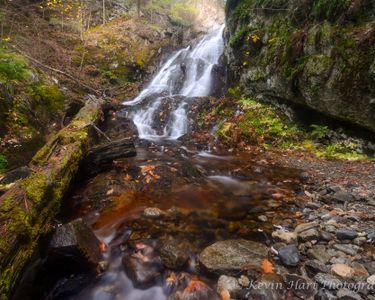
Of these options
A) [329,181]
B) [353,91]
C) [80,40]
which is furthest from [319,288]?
[80,40]

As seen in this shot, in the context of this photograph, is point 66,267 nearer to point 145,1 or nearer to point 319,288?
point 319,288

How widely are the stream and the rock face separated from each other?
2.43 metres

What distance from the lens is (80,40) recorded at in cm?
1509

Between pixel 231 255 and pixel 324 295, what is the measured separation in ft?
3.51

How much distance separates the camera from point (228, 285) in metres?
2.81

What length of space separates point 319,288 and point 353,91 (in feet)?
18.7

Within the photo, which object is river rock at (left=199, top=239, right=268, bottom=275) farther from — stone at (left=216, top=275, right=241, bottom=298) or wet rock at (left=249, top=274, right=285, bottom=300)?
wet rock at (left=249, top=274, right=285, bottom=300)

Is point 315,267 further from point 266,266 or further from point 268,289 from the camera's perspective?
point 268,289

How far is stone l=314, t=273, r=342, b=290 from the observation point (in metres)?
2.57

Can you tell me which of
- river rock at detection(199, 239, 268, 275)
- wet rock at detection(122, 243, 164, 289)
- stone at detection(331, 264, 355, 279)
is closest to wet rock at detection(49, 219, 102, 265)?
wet rock at detection(122, 243, 164, 289)

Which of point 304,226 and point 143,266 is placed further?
point 304,226

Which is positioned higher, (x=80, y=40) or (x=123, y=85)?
(x=80, y=40)

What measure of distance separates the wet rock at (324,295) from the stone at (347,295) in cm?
6

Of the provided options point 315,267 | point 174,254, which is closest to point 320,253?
point 315,267
